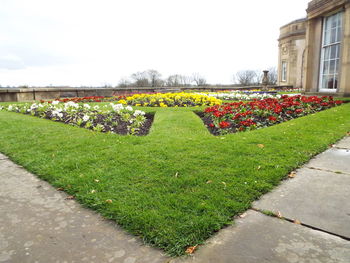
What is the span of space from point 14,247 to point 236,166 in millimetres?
2323

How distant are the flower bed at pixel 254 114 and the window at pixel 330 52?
151 inches

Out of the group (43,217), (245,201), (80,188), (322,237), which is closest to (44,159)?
(80,188)

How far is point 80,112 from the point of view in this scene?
7.54m

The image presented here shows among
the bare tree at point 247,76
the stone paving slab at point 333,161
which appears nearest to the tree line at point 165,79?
the bare tree at point 247,76

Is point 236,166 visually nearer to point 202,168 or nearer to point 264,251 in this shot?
point 202,168

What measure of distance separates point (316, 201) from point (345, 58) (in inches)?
427

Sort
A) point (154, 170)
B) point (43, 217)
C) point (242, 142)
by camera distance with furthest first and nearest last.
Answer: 1. point (242, 142)
2. point (154, 170)
3. point (43, 217)

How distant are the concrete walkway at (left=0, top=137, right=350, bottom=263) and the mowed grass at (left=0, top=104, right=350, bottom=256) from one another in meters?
0.12

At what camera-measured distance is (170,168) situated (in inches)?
116

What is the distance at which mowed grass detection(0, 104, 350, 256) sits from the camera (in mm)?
1919

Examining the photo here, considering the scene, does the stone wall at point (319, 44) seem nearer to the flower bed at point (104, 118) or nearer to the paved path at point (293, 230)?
the flower bed at point (104, 118)

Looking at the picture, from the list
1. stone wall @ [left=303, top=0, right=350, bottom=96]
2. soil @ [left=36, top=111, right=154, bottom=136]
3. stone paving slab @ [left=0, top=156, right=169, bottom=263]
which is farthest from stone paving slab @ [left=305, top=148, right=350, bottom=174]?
stone wall @ [left=303, top=0, right=350, bottom=96]

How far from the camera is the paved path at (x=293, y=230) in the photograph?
151 cm

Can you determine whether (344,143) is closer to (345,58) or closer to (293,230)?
(293,230)
